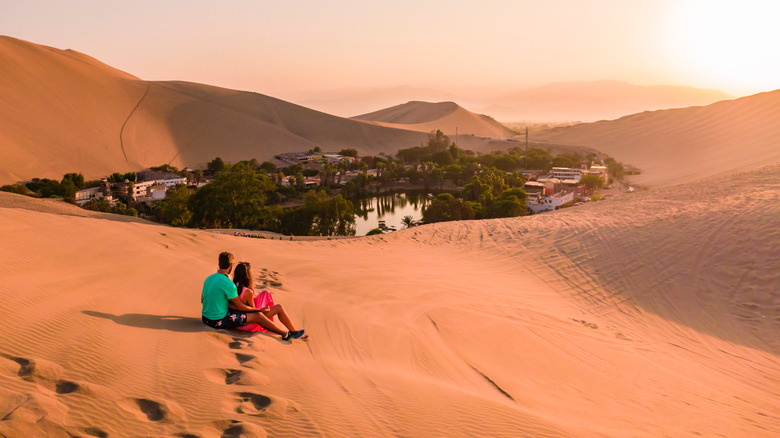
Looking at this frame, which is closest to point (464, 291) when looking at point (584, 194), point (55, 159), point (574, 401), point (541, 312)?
point (541, 312)

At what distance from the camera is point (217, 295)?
5918mm

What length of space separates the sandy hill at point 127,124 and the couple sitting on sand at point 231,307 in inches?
2646

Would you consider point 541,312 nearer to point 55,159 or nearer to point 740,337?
point 740,337

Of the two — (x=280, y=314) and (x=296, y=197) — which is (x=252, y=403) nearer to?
(x=280, y=314)

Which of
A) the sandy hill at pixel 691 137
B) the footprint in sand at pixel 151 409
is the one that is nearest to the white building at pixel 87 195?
the footprint in sand at pixel 151 409

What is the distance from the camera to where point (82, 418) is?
348cm

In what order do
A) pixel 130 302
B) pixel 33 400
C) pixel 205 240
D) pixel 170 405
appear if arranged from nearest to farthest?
pixel 33 400 → pixel 170 405 → pixel 130 302 → pixel 205 240

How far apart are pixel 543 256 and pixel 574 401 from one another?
34.4 ft

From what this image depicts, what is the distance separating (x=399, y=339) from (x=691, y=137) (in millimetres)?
119139

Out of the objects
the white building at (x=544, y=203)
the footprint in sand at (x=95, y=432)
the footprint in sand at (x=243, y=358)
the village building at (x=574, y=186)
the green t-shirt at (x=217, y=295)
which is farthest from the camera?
the village building at (x=574, y=186)

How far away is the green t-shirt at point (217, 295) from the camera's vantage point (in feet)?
19.3

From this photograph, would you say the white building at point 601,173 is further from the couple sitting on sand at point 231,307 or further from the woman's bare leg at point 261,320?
the woman's bare leg at point 261,320

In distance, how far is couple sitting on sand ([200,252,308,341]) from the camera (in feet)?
19.4

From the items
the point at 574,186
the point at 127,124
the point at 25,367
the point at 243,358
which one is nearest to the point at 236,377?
the point at 243,358
